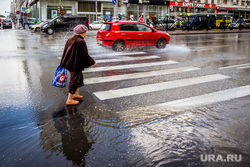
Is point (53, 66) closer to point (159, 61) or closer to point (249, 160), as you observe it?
point (159, 61)

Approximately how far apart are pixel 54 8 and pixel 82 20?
60.1 feet

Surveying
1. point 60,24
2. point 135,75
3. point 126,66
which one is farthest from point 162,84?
point 60,24

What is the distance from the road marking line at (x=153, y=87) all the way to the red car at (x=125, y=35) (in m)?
6.10

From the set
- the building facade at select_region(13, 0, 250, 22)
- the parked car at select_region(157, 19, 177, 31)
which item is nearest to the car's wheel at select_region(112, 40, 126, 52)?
the parked car at select_region(157, 19, 177, 31)

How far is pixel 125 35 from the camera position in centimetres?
1205

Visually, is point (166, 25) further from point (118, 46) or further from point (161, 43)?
point (118, 46)

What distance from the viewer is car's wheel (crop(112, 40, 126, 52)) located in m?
12.0

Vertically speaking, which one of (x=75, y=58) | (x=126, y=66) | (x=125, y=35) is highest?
(x=125, y=35)

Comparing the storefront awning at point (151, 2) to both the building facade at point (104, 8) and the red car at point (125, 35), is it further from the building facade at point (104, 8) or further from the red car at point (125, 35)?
the red car at point (125, 35)

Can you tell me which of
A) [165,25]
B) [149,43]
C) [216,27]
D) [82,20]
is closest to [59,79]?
[149,43]

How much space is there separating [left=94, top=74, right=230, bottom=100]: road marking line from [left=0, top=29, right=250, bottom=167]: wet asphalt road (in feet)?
0.08

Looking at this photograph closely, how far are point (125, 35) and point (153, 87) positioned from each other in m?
Result: 6.74

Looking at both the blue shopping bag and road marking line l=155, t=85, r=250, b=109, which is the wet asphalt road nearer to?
road marking line l=155, t=85, r=250, b=109

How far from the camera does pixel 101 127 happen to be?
145 inches
